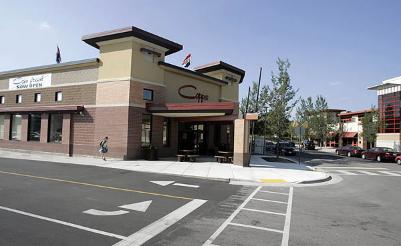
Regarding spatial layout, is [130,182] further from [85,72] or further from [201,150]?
[201,150]

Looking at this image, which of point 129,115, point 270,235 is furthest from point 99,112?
point 270,235

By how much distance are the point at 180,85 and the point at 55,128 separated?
10342mm

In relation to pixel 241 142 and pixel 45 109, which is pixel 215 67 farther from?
pixel 45 109

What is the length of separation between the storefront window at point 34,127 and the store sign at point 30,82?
2517 millimetres

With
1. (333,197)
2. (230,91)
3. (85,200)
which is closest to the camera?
(85,200)

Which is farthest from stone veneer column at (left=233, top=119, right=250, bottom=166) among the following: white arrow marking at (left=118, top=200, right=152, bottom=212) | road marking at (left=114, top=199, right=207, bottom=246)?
white arrow marking at (left=118, top=200, right=152, bottom=212)

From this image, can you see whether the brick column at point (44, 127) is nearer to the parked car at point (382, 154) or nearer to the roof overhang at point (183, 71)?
the roof overhang at point (183, 71)

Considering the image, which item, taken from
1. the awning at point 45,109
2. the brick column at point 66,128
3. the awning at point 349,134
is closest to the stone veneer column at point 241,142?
the awning at point 45,109

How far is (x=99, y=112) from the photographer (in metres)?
23.8

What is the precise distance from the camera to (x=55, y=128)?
26469mm

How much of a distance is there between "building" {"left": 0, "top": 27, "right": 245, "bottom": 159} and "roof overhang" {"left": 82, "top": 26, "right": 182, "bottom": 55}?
65mm

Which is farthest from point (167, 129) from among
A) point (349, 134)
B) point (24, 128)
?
point (349, 134)

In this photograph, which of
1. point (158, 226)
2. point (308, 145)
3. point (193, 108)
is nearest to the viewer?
point (158, 226)

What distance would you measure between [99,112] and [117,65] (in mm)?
3548
